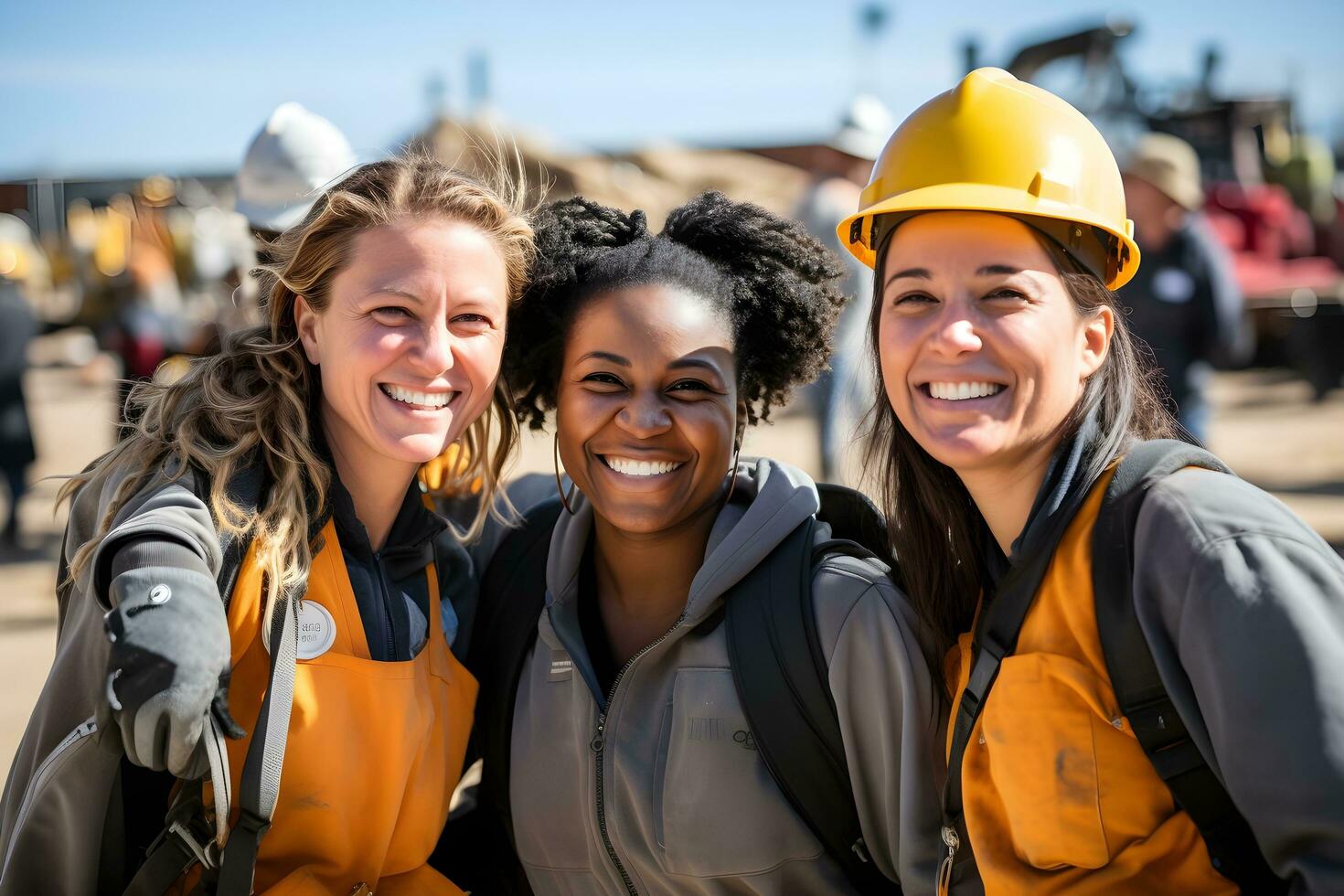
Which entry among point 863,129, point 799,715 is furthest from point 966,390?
point 863,129

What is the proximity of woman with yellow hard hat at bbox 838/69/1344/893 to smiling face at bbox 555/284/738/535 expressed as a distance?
462 millimetres

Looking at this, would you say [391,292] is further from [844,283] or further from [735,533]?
[844,283]

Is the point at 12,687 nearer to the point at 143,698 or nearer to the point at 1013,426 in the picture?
the point at 143,698

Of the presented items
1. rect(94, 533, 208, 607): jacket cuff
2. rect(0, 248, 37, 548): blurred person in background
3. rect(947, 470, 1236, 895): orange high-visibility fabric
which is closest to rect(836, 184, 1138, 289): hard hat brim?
rect(947, 470, 1236, 895): orange high-visibility fabric

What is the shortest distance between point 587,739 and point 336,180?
1.46m

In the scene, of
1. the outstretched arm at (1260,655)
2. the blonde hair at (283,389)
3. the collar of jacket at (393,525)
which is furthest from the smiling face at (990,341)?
the collar of jacket at (393,525)

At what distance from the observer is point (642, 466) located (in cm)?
276

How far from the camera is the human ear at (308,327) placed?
2.70 meters

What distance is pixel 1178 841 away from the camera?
1938 mm

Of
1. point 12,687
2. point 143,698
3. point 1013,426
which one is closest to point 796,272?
point 1013,426

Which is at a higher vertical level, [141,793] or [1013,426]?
[1013,426]

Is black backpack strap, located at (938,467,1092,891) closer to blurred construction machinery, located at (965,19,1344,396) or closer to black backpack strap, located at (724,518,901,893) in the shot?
black backpack strap, located at (724,518,901,893)

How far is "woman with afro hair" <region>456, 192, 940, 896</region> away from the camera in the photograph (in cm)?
247

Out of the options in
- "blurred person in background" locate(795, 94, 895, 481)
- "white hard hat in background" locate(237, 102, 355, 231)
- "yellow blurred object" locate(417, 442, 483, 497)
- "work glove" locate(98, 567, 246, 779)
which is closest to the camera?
"work glove" locate(98, 567, 246, 779)
